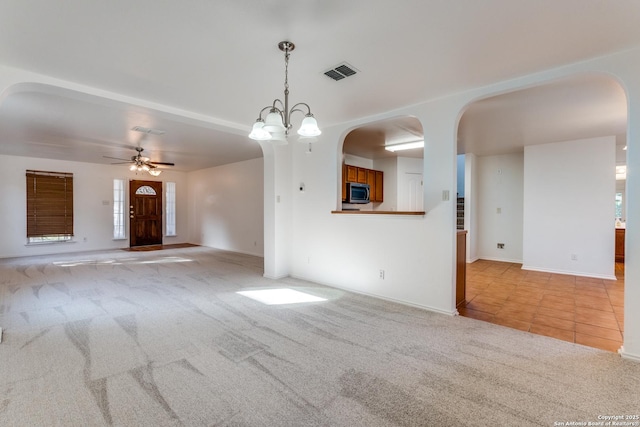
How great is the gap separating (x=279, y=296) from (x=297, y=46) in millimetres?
3042

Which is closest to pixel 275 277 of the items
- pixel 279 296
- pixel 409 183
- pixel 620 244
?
pixel 279 296

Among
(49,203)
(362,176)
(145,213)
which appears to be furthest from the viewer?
(145,213)

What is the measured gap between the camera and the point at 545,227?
564cm

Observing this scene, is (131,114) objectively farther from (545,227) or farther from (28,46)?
(545,227)

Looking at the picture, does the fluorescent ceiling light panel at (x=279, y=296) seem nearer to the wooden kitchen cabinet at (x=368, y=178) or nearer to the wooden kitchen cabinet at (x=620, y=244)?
the wooden kitchen cabinet at (x=368, y=178)

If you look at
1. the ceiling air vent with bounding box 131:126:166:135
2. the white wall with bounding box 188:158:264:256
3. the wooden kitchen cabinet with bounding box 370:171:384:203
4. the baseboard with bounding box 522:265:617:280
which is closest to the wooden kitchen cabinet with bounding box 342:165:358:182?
the wooden kitchen cabinet with bounding box 370:171:384:203

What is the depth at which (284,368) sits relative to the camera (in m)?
2.21

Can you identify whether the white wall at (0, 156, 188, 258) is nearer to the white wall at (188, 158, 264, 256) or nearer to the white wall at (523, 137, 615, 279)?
the white wall at (188, 158, 264, 256)

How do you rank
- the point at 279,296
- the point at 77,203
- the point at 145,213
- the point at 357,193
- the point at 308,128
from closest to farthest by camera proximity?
the point at 308,128
the point at 279,296
the point at 357,193
the point at 77,203
the point at 145,213

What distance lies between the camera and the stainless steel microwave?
5.90m

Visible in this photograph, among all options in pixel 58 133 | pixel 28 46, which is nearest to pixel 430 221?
pixel 28 46

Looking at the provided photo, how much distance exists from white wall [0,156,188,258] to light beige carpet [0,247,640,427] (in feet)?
15.7

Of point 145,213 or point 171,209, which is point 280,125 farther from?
point 171,209

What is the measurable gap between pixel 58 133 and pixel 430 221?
20.4ft
